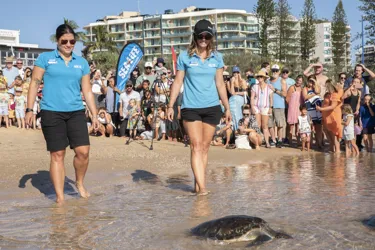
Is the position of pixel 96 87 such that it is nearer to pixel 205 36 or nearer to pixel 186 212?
pixel 205 36

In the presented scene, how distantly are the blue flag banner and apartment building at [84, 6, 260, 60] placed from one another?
413 feet

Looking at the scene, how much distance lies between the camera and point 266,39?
2805 inches

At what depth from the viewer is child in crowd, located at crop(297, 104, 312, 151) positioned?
12.5 m

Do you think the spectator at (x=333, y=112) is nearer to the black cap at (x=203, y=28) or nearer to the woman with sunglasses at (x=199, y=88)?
the woman with sunglasses at (x=199, y=88)

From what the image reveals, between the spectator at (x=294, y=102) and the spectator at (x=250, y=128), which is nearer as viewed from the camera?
the spectator at (x=250, y=128)

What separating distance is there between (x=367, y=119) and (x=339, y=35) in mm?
Result: 65393

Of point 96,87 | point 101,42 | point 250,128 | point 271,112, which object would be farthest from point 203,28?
point 101,42

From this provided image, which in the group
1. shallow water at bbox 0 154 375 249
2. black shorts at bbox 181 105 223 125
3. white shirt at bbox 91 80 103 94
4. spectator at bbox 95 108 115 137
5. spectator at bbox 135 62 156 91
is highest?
spectator at bbox 135 62 156 91

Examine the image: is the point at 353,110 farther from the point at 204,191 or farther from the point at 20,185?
the point at 20,185

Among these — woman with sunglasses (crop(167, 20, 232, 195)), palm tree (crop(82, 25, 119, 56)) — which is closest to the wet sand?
woman with sunglasses (crop(167, 20, 232, 195))

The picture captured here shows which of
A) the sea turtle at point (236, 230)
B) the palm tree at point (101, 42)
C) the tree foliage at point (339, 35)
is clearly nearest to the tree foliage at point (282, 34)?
the tree foliage at point (339, 35)

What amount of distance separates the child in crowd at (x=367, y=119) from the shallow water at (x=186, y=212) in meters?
4.27

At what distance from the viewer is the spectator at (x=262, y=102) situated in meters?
12.5

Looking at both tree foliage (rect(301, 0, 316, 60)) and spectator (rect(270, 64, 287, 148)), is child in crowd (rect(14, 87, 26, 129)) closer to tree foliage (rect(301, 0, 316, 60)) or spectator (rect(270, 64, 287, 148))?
spectator (rect(270, 64, 287, 148))
